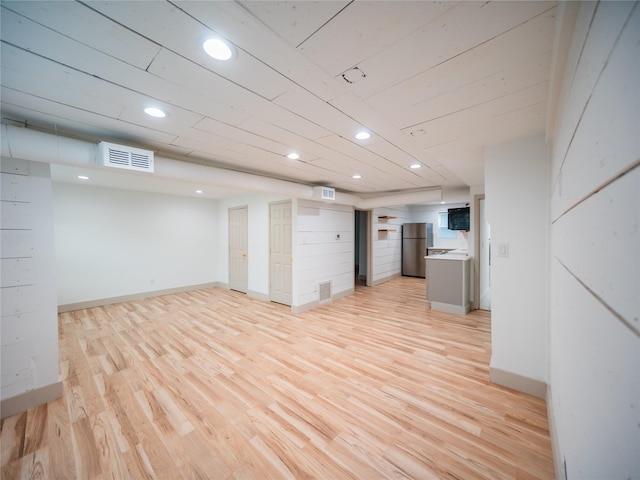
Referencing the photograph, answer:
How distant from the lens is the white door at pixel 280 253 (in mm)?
5051

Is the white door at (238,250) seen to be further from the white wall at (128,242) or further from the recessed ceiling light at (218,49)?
the recessed ceiling light at (218,49)

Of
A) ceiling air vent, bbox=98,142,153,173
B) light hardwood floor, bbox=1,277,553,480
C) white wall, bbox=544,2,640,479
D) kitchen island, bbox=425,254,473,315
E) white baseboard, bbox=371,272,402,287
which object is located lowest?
light hardwood floor, bbox=1,277,553,480

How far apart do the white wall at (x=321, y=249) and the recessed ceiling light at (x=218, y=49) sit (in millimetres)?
Answer: 3465

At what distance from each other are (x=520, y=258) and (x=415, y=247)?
20.3 ft

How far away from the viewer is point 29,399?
7.04 feet

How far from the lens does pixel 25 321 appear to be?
2.16m

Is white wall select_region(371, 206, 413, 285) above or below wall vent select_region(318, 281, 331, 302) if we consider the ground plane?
above

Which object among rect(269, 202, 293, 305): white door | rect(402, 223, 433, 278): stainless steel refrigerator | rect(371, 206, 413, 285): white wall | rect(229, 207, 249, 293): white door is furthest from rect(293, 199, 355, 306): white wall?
rect(402, 223, 433, 278): stainless steel refrigerator

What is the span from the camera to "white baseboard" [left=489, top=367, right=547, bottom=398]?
7.24 feet

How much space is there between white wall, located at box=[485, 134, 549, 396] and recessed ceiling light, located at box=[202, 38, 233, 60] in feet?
8.32

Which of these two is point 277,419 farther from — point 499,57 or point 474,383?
point 499,57

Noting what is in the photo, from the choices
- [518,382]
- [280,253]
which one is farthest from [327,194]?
[518,382]

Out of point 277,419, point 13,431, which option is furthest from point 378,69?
point 13,431

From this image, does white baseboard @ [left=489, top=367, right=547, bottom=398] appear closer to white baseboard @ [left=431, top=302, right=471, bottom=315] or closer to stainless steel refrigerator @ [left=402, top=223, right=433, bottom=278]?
white baseboard @ [left=431, top=302, right=471, bottom=315]
